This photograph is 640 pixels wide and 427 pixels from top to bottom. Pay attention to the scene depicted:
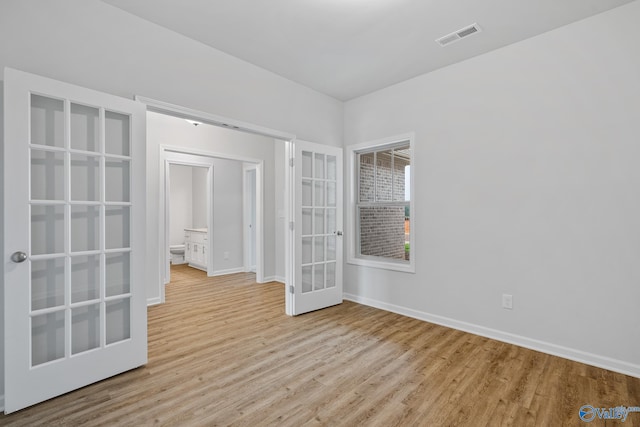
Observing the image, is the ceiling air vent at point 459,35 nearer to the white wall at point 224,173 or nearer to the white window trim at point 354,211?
the white window trim at point 354,211

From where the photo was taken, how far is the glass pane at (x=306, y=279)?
12.3ft

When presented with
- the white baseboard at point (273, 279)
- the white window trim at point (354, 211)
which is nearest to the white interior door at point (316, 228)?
the white window trim at point (354, 211)

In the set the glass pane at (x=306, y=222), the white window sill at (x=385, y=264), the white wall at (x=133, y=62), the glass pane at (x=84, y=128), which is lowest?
the white window sill at (x=385, y=264)

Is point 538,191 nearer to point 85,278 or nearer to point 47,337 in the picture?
point 85,278

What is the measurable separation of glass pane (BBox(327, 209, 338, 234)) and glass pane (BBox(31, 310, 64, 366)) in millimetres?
2779

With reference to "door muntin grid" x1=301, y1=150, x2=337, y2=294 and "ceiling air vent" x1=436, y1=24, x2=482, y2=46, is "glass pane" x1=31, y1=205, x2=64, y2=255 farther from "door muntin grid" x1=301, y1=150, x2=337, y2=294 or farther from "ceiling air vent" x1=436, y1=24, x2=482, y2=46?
"ceiling air vent" x1=436, y1=24, x2=482, y2=46

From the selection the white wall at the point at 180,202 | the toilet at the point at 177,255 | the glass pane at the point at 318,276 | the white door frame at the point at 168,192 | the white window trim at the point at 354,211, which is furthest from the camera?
the white wall at the point at 180,202

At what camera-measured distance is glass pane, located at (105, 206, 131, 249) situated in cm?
228

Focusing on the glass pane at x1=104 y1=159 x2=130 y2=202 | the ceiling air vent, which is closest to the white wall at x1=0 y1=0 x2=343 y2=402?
the glass pane at x1=104 y1=159 x2=130 y2=202

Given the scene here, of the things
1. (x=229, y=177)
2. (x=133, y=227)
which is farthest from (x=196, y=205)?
(x=133, y=227)

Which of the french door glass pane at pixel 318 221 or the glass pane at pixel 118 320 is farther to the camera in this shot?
the french door glass pane at pixel 318 221

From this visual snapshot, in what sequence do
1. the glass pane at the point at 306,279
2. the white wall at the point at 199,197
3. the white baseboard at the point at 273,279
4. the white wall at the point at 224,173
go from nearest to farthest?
the glass pane at the point at 306,279 → the white wall at the point at 224,173 → the white baseboard at the point at 273,279 → the white wall at the point at 199,197

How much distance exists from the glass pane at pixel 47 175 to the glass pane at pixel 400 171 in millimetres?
3347

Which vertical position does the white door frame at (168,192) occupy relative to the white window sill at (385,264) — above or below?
above
